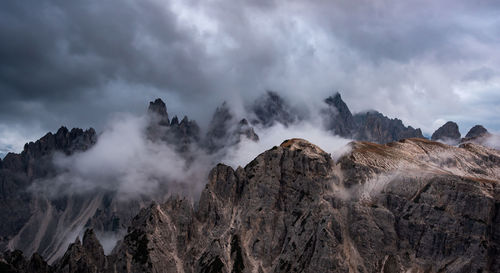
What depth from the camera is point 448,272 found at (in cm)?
19688

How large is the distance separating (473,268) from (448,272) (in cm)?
1043

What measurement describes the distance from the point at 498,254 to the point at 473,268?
1350 cm

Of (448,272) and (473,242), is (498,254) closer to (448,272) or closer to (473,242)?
(473,242)

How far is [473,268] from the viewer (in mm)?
193500

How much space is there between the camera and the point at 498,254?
196 metres

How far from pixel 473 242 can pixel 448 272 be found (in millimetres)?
17999

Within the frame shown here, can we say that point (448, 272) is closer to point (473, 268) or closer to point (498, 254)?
point (473, 268)

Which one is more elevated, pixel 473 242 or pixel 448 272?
pixel 473 242

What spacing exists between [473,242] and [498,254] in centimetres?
1087

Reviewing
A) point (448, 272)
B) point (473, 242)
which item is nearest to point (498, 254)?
point (473, 242)

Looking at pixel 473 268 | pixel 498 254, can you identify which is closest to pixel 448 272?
pixel 473 268

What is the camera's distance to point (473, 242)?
199 metres
